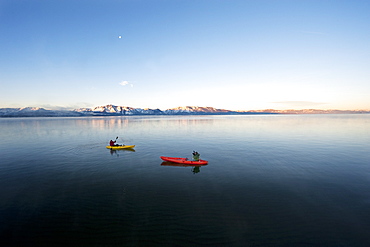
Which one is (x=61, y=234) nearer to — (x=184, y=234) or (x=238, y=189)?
(x=184, y=234)

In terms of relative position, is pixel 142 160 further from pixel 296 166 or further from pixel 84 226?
pixel 296 166

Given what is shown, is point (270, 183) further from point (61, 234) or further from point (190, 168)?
point (61, 234)

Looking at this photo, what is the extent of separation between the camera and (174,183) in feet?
65.2

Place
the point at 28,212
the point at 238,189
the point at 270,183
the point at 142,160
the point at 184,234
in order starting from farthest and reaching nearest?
the point at 142,160
the point at 270,183
the point at 238,189
the point at 28,212
the point at 184,234

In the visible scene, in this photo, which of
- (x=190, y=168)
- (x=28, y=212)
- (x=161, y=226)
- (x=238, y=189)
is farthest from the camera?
(x=190, y=168)

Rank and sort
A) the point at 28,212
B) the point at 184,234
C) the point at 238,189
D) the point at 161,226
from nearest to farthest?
the point at 184,234 → the point at 161,226 → the point at 28,212 → the point at 238,189

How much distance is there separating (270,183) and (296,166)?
933 cm

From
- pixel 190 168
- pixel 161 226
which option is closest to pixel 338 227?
pixel 161 226

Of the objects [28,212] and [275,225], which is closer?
[275,225]

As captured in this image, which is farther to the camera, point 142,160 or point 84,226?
point 142,160

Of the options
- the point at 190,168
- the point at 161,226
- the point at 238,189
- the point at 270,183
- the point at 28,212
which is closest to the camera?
the point at 161,226

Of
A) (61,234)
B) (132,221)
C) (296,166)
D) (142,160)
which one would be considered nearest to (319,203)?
(296,166)

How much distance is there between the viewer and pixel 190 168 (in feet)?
83.9

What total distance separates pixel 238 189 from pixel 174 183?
273 inches
